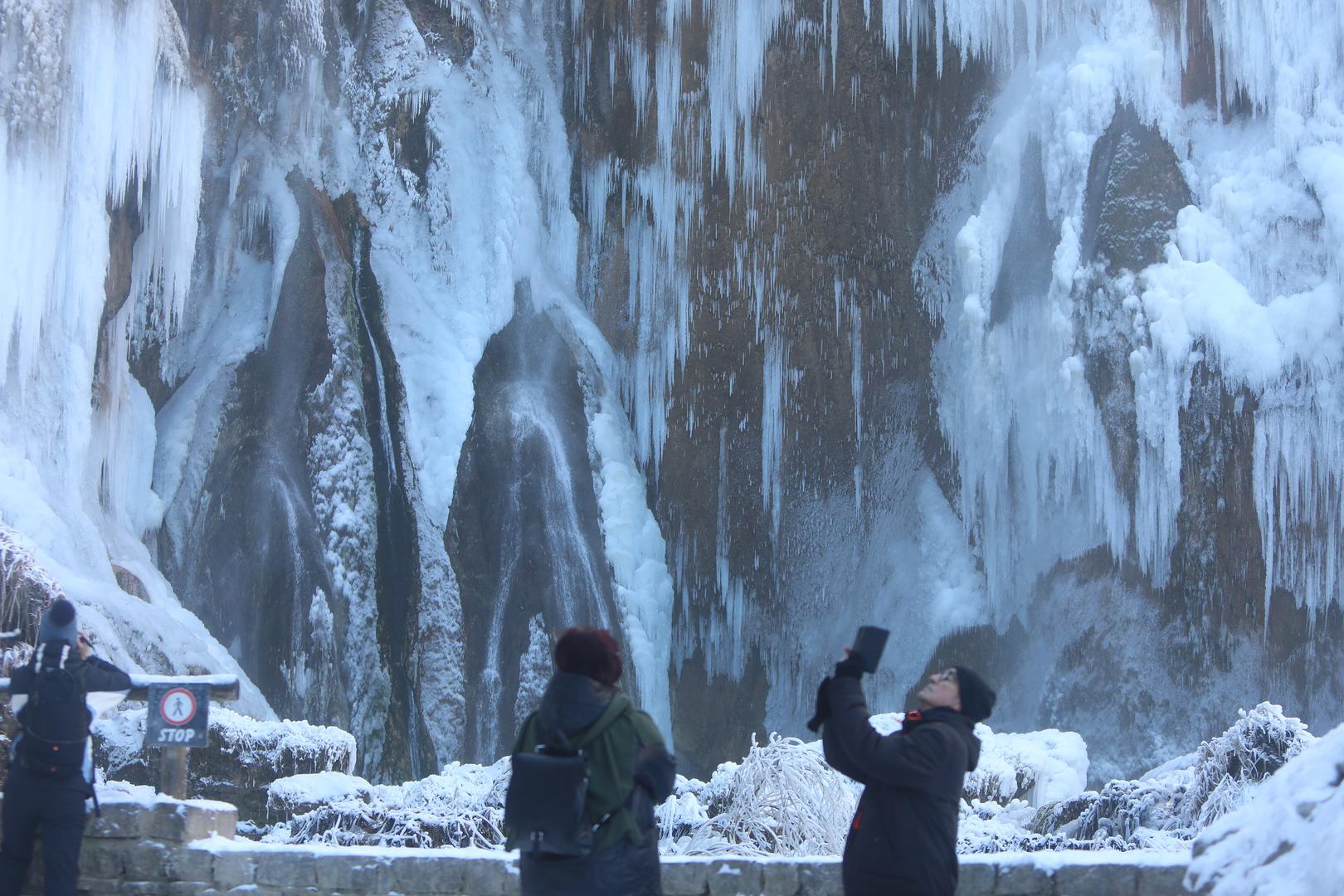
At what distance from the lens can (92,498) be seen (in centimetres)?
1251

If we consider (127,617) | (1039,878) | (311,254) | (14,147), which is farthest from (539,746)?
(311,254)

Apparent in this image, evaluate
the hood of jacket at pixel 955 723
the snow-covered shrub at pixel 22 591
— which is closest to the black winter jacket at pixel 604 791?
the hood of jacket at pixel 955 723

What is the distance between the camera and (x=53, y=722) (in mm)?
4613

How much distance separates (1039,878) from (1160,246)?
11003 mm

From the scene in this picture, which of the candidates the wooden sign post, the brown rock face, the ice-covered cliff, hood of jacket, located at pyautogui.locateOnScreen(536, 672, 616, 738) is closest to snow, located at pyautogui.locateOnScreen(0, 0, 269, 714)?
the ice-covered cliff

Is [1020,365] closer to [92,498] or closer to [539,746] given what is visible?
[92,498]

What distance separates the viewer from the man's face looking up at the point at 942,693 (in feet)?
11.5

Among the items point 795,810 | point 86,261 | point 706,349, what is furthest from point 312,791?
point 706,349

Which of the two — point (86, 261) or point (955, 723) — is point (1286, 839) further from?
point (86, 261)

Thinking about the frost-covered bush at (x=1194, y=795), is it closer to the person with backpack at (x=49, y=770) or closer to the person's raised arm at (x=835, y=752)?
the person's raised arm at (x=835, y=752)

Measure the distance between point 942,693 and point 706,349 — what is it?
43.7ft

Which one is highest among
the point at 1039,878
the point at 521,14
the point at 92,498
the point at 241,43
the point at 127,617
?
the point at 521,14

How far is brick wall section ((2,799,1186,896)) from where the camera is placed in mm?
5039

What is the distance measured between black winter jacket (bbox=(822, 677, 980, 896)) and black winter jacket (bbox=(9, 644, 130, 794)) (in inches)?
104
